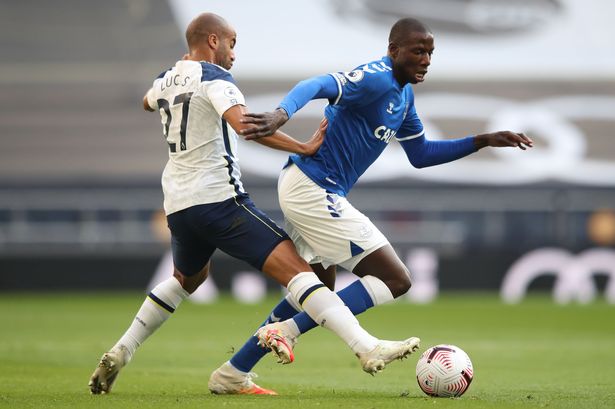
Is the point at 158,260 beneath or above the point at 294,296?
beneath

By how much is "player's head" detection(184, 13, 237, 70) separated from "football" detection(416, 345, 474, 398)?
2.14 m

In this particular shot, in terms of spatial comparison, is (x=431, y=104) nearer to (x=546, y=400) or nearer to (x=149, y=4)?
(x=149, y=4)

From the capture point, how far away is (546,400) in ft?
22.3

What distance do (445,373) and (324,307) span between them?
2.67ft

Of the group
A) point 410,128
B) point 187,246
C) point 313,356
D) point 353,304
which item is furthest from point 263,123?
point 313,356

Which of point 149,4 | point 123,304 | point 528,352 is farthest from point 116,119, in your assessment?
point 528,352

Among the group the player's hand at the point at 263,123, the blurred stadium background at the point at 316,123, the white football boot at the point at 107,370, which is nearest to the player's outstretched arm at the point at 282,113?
the player's hand at the point at 263,123

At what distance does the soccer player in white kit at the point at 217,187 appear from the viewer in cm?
647

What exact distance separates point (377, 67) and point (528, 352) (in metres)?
5.44

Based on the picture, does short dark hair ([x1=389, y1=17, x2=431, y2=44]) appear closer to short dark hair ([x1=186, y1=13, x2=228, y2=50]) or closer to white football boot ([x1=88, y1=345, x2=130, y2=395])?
short dark hair ([x1=186, y1=13, x2=228, y2=50])

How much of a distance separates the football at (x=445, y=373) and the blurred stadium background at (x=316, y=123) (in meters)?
14.6

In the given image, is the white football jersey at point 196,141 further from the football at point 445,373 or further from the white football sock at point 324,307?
the football at point 445,373

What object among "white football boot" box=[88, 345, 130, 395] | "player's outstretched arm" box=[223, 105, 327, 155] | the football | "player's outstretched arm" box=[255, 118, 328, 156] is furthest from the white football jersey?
the football

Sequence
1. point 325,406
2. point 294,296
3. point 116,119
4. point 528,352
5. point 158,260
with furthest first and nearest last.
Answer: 1. point 116,119
2. point 158,260
3. point 528,352
4. point 294,296
5. point 325,406
